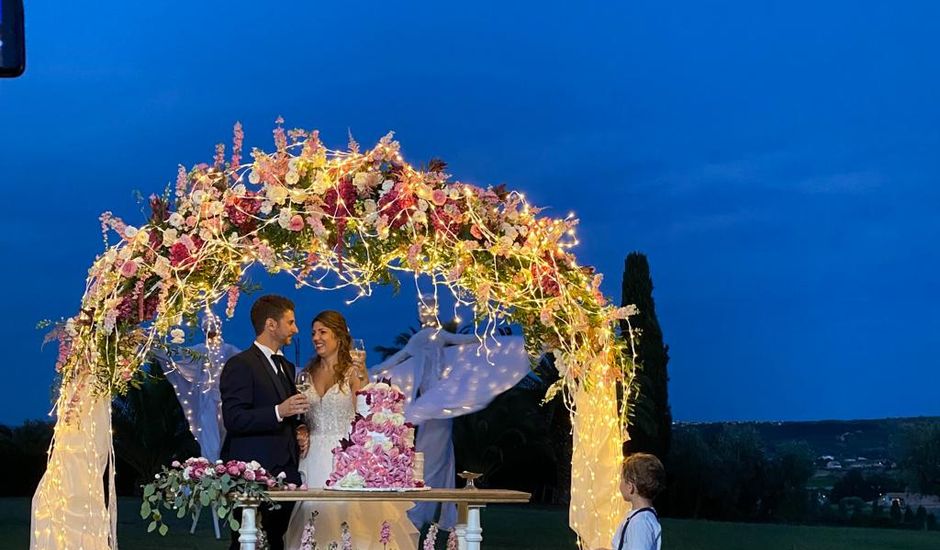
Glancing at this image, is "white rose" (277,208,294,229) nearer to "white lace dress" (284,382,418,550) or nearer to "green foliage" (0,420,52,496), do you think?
"white lace dress" (284,382,418,550)

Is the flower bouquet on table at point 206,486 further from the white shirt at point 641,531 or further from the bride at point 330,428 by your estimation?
the white shirt at point 641,531

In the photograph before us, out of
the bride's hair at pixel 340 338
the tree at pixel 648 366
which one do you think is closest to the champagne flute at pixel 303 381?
the bride's hair at pixel 340 338

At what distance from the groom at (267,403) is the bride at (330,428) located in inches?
5.6

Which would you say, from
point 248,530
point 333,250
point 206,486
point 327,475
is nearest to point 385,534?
point 327,475

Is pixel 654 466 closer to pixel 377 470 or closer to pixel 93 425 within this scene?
pixel 377 470

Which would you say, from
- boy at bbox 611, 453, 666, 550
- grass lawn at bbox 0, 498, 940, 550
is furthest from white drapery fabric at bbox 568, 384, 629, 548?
grass lawn at bbox 0, 498, 940, 550

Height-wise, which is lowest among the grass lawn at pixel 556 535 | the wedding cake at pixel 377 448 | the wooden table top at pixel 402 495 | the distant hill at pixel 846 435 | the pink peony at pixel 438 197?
the grass lawn at pixel 556 535

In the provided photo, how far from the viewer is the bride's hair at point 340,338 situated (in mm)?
8516

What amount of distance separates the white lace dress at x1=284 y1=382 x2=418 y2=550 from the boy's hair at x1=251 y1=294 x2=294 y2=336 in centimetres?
56

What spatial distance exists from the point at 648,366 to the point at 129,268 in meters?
16.5

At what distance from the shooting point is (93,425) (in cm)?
756

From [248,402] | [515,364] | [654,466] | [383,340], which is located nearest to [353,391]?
[248,402]

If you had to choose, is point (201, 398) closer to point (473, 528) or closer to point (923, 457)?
point (473, 528)

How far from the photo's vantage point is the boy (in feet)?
19.3
